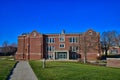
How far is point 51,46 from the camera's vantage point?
83.8 metres

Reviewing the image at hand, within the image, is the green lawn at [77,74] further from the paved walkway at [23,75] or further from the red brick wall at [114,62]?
the red brick wall at [114,62]

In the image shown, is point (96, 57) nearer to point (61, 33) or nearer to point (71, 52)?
point (71, 52)

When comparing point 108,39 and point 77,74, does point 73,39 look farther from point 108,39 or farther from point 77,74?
point 77,74

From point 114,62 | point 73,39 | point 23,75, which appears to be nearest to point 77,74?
point 23,75

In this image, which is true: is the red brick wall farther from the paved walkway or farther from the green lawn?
the paved walkway

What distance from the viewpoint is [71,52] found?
83.6m

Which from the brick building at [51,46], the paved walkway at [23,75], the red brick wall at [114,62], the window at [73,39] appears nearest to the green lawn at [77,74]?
the paved walkway at [23,75]

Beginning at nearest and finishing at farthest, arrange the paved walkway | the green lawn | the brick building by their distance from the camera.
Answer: the paved walkway → the green lawn → the brick building

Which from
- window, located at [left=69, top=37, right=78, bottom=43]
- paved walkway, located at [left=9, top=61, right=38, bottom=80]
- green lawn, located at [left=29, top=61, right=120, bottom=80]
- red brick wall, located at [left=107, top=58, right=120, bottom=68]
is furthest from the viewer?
window, located at [left=69, top=37, right=78, bottom=43]

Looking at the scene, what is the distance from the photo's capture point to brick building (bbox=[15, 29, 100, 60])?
8194 cm

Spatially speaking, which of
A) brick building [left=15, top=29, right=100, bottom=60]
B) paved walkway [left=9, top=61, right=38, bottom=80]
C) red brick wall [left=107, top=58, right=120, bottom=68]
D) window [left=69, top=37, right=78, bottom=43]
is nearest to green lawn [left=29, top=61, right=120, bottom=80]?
paved walkway [left=9, top=61, right=38, bottom=80]

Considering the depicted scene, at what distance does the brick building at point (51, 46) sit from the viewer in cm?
8194

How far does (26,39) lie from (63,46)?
12.8m

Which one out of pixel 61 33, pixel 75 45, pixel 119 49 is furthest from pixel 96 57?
pixel 119 49
